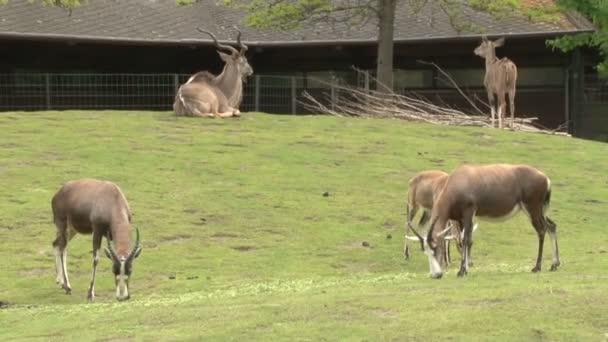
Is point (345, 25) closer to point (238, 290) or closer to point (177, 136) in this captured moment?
point (177, 136)

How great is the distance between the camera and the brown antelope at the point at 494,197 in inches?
455

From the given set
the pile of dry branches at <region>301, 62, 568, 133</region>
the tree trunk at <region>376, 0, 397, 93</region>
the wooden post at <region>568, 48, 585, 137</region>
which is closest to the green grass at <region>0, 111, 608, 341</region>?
the pile of dry branches at <region>301, 62, 568, 133</region>

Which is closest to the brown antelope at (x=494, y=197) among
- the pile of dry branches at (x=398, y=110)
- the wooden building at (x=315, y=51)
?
the pile of dry branches at (x=398, y=110)

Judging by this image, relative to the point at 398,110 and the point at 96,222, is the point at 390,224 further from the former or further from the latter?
the point at 398,110

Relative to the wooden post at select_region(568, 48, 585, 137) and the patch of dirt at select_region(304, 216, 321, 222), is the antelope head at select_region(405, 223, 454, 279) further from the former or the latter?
the wooden post at select_region(568, 48, 585, 137)

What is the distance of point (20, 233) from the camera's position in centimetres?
1415

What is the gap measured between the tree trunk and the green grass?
12.0 feet

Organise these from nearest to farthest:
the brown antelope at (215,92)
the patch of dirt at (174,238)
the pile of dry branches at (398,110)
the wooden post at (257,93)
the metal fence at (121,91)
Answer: the patch of dirt at (174,238), the brown antelope at (215,92), the pile of dry branches at (398,110), the metal fence at (121,91), the wooden post at (257,93)

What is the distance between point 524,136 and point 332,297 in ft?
50.2

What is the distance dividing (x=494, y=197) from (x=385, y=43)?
17.3 m

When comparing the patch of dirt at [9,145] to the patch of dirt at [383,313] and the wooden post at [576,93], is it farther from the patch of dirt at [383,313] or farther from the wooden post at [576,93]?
the wooden post at [576,93]

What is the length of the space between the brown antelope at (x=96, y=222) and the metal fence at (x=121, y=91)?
16.7m

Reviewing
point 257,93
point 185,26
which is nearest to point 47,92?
point 185,26

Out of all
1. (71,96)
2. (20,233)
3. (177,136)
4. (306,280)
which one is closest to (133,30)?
(71,96)
